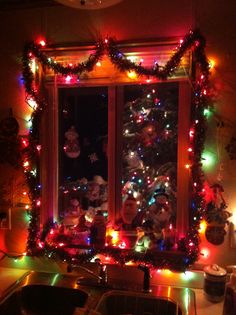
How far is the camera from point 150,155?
222cm

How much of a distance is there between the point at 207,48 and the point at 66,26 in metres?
0.84

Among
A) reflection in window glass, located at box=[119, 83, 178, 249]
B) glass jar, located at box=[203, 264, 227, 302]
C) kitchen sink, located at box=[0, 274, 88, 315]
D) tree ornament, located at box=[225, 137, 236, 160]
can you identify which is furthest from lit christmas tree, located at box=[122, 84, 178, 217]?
kitchen sink, located at box=[0, 274, 88, 315]

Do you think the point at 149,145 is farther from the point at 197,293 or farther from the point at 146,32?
the point at 197,293

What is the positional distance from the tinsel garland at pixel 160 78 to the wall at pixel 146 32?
7 cm

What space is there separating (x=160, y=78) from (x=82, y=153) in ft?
2.46

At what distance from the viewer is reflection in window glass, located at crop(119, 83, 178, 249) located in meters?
2.08

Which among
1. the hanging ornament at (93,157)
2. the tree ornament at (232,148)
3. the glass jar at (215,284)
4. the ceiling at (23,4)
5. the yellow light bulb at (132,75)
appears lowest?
the glass jar at (215,284)

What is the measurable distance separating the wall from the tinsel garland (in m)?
0.07

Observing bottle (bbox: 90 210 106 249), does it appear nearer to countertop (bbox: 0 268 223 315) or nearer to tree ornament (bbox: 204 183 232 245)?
countertop (bbox: 0 268 223 315)

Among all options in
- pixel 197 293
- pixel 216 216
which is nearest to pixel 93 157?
pixel 216 216

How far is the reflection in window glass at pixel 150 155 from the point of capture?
2076 mm

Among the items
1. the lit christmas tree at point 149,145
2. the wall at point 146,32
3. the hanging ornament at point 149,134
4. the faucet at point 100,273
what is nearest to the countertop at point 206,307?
the wall at point 146,32

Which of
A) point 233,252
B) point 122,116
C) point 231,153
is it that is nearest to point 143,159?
point 122,116

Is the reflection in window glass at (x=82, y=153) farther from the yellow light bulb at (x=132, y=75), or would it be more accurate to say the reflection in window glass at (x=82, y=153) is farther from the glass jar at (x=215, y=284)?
the glass jar at (x=215, y=284)
